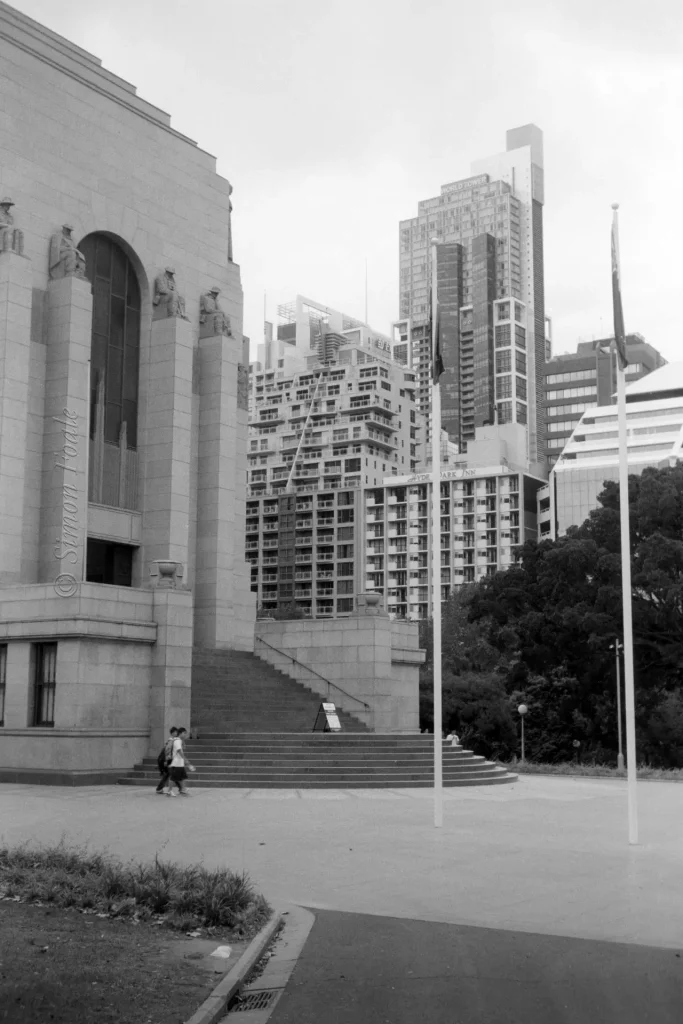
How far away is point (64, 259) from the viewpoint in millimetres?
40438

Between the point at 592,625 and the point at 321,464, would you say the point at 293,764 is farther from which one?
the point at 321,464

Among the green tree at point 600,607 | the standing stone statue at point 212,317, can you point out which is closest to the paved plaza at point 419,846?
the green tree at point 600,607

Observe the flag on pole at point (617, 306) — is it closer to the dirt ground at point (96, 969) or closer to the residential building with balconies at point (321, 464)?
the dirt ground at point (96, 969)

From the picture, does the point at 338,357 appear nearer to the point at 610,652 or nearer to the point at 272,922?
the point at 610,652

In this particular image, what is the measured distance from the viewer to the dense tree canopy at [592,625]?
4875cm

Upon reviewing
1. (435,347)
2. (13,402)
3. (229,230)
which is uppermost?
(229,230)

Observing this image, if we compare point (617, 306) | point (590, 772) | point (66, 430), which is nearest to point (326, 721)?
point (590, 772)

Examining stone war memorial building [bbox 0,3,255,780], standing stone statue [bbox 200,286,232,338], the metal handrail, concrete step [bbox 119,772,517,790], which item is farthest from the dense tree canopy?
concrete step [bbox 119,772,517,790]

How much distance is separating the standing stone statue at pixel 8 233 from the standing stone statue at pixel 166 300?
6624 mm

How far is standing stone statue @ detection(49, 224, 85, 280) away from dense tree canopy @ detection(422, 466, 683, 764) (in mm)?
23120

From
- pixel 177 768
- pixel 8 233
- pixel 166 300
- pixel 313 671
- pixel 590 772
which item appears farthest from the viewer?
pixel 166 300

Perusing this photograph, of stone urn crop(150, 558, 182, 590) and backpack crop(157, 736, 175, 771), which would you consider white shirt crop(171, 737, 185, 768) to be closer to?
backpack crop(157, 736, 175, 771)

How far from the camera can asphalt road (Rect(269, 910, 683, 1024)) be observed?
27.8 feet

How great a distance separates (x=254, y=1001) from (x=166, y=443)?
1400 inches
